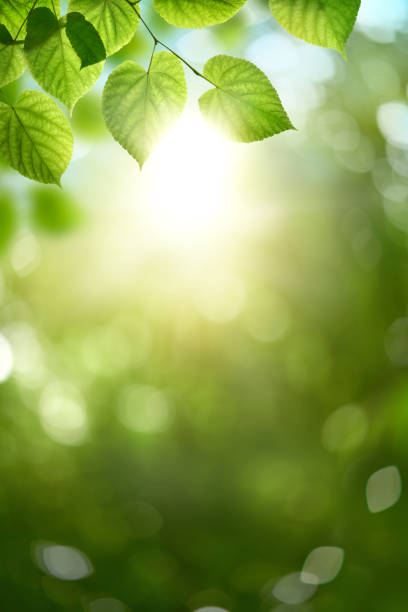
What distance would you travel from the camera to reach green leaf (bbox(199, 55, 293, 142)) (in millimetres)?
616

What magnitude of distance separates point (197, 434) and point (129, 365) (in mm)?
1805

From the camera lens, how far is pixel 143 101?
0.62m

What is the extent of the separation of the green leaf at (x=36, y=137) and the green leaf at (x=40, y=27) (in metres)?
0.07

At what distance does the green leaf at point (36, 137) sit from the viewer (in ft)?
2.11

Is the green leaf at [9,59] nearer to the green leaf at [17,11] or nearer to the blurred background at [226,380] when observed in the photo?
the green leaf at [17,11]

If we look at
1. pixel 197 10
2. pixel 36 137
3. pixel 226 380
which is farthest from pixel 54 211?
pixel 226 380

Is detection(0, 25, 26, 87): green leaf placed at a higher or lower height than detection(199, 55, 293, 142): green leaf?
higher

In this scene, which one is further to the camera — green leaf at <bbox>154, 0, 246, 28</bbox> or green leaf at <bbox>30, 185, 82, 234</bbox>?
green leaf at <bbox>30, 185, 82, 234</bbox>

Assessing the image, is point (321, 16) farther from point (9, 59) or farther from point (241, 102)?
point (9, 59)

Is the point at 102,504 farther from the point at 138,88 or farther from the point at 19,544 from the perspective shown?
the point at 138,88

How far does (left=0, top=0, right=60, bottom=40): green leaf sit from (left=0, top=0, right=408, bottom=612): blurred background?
191 inches

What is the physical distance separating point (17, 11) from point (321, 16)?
15.9 inches

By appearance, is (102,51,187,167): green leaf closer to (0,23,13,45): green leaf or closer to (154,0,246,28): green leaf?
(154,0,246,28): green leaf

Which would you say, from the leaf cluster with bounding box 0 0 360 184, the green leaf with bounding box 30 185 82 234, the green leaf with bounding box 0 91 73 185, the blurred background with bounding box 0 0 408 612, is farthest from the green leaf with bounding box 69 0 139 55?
the blurred background with bounding box 0 0 408 612
